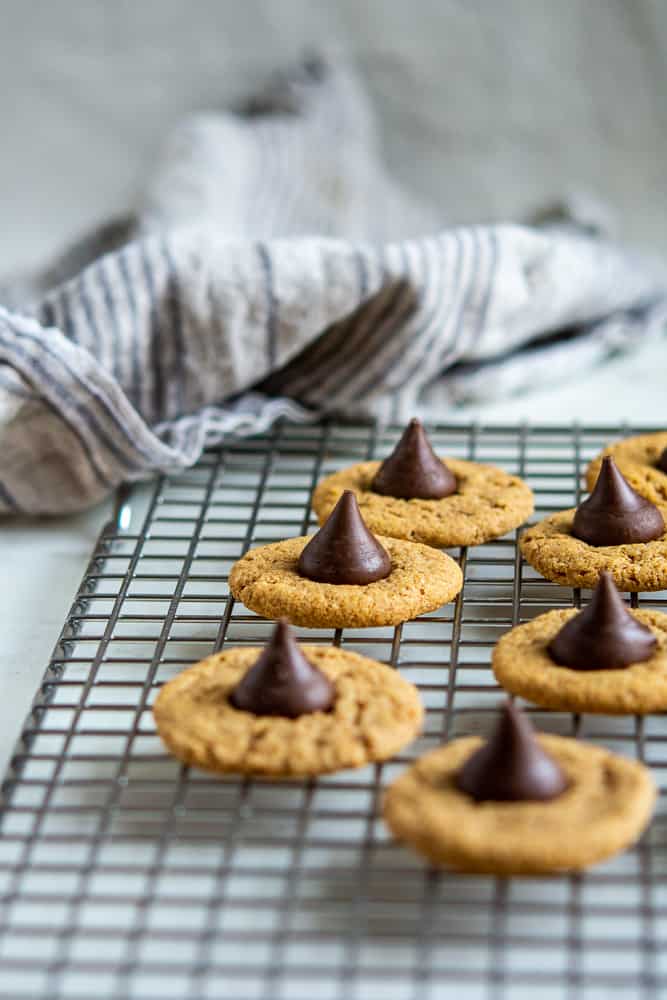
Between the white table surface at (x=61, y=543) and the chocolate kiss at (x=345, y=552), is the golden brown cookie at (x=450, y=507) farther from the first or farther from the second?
the white table surface at (x=61, y=543)

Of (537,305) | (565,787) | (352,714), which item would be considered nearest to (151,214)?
(537,305)

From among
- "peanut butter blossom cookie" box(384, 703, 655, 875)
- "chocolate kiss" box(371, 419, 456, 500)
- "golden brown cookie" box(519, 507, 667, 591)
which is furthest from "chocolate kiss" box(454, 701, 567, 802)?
"chocolate kiss" box(371, 419, 456, 500)

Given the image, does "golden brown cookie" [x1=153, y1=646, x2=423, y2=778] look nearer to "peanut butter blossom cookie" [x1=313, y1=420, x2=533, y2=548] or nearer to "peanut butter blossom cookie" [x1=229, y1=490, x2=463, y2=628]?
"peanut butter blossom cookie" [x1=229, y1=490, x2=463, y2=628]

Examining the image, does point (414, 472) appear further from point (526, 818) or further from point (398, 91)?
point (398, 91)

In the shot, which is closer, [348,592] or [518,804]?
[518,804]

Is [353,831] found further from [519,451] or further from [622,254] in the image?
[622,254]

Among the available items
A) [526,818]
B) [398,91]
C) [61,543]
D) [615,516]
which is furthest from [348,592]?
[398,91]
